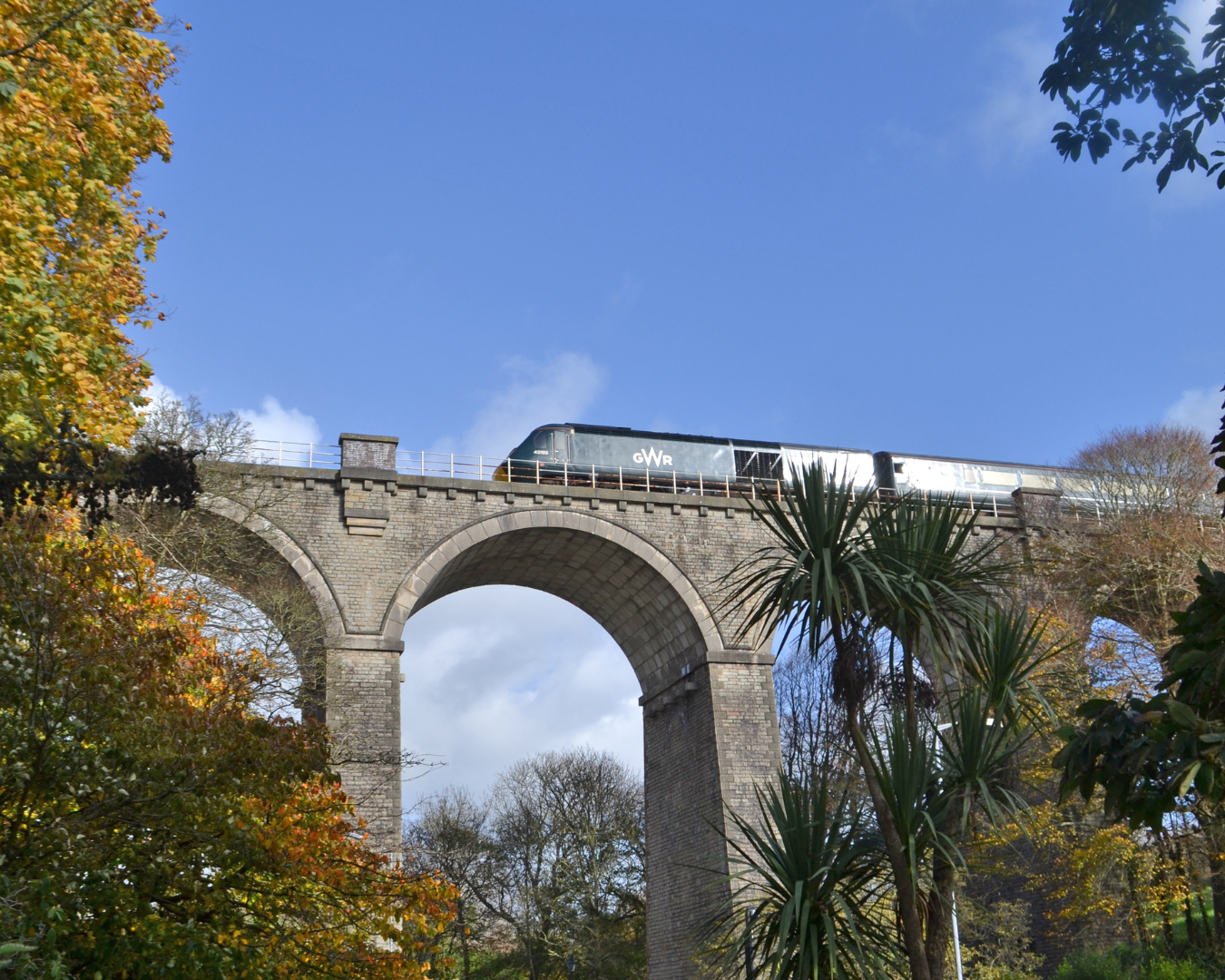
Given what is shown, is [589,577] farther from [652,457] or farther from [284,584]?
[284,584]

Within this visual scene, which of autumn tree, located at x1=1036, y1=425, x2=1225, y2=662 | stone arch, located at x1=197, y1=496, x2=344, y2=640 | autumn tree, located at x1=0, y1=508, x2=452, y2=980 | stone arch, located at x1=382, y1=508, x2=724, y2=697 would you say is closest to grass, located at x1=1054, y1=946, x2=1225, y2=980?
autumn tree, located at x1=1036, y1=425, x2=1225, y2=662

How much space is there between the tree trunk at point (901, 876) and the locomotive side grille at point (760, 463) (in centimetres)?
2662

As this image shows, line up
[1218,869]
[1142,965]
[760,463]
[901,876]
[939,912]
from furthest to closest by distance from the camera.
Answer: [760,463] < [1142,965] < [1218,869] < [939,912] < [901,876]

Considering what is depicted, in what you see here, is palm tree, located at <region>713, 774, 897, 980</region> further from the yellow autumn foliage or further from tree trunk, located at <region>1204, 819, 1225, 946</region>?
tree trunk, located at <region>1204, 819, 1225, 946</region>

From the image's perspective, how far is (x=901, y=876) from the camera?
8.21 metres

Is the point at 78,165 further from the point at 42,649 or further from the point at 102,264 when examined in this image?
the point at 42,649

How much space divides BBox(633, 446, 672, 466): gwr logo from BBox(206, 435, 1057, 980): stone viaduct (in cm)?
377

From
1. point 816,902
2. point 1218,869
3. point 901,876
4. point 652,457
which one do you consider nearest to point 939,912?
point 901,876

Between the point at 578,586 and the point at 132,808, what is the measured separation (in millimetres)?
23836

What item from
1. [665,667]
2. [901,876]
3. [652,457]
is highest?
[652,457]

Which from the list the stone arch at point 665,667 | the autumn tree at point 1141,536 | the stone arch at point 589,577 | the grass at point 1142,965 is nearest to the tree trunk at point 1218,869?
the grass at point 1142,965

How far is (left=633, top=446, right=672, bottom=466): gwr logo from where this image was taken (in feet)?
111

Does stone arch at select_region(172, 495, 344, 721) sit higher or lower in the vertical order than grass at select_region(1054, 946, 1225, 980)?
higher

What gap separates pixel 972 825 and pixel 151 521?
19.2m
